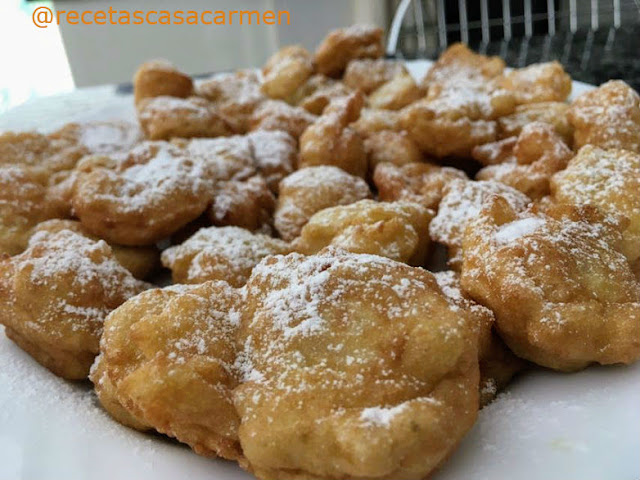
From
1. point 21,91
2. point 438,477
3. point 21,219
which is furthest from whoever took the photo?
point 21,91

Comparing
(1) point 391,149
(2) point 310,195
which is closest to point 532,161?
(1) point 391,149

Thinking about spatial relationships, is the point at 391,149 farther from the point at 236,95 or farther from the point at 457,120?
the point at 236,95

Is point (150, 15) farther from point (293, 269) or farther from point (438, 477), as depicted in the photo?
point (438, 477)

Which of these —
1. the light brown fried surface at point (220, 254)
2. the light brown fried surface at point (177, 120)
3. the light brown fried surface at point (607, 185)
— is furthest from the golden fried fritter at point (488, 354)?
the light brown fried surface at point (177, 120)

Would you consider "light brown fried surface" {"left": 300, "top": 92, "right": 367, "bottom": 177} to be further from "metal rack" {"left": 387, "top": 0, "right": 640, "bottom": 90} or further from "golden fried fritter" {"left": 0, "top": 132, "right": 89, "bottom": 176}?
"metal rack" {"left": 387, "top": 0, "right": 640, "bottom": 90}

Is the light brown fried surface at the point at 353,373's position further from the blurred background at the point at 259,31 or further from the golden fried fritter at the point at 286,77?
the blurred background at the point at 259,31

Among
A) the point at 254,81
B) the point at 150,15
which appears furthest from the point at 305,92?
the point at 150,15
